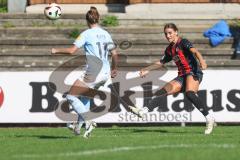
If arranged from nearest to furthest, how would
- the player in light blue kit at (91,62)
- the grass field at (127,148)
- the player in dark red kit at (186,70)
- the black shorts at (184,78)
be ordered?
the grass field at (127,148), the player in light blue kit at (91,62), the player in dark red kit at (186,70), the black shorts at (184,78)

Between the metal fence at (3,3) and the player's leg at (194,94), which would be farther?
the metal fence at (3,3)

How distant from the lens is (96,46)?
12570 millimetres

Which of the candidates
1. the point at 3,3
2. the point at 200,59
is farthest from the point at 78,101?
the point at 3,3

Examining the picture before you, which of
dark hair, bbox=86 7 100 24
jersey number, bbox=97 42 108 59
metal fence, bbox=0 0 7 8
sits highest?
dark hair, bbox=86 7 100 24

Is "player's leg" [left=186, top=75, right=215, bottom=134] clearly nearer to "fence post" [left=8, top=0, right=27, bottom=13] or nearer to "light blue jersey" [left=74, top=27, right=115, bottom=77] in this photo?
"light blue jersey" [left=74, top=27, right=115, bottom=77]

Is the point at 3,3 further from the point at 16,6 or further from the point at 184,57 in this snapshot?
the point at 184,57

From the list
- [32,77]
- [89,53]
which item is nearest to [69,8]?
[32,77]

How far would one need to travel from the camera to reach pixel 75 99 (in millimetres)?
12641

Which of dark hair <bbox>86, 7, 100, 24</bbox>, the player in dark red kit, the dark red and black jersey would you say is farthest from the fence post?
Result: dark hair <bbox>86, 7, 100, 24</bbox>

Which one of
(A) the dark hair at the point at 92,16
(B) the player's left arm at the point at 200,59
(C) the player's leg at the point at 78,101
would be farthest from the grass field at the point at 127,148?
(A) the dark hair at the point at 92,16

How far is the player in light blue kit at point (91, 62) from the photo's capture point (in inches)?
492

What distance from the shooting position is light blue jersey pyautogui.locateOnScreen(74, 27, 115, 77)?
1252cm

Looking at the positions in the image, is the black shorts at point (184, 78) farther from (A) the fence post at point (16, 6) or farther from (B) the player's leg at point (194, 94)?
(A) the fence post at point (16, 6)

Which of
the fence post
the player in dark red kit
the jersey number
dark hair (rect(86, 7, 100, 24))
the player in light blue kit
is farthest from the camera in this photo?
the fence post
